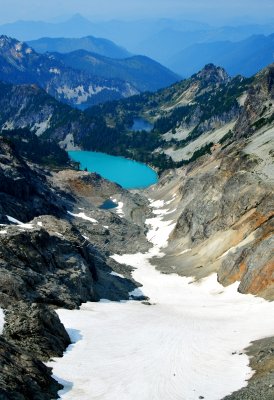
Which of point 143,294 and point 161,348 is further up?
point 143,294

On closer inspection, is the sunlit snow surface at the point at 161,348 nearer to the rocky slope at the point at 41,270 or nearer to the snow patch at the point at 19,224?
the rocky slope at the point at 41,270

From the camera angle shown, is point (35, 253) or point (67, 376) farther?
point (35, 253)

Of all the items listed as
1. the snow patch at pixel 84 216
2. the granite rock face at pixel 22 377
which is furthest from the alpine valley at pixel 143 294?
the snow patch at pixel 84 216

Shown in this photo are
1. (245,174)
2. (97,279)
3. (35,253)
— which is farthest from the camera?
(245,174)

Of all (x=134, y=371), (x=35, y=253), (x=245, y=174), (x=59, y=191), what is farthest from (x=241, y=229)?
(x=59, y=191)

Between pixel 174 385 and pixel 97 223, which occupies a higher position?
pixel 97 223

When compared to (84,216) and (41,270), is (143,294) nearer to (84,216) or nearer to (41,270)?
(41,270)

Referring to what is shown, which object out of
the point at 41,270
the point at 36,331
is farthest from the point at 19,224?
the point at 36,331

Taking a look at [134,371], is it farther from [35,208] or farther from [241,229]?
[35,208]
